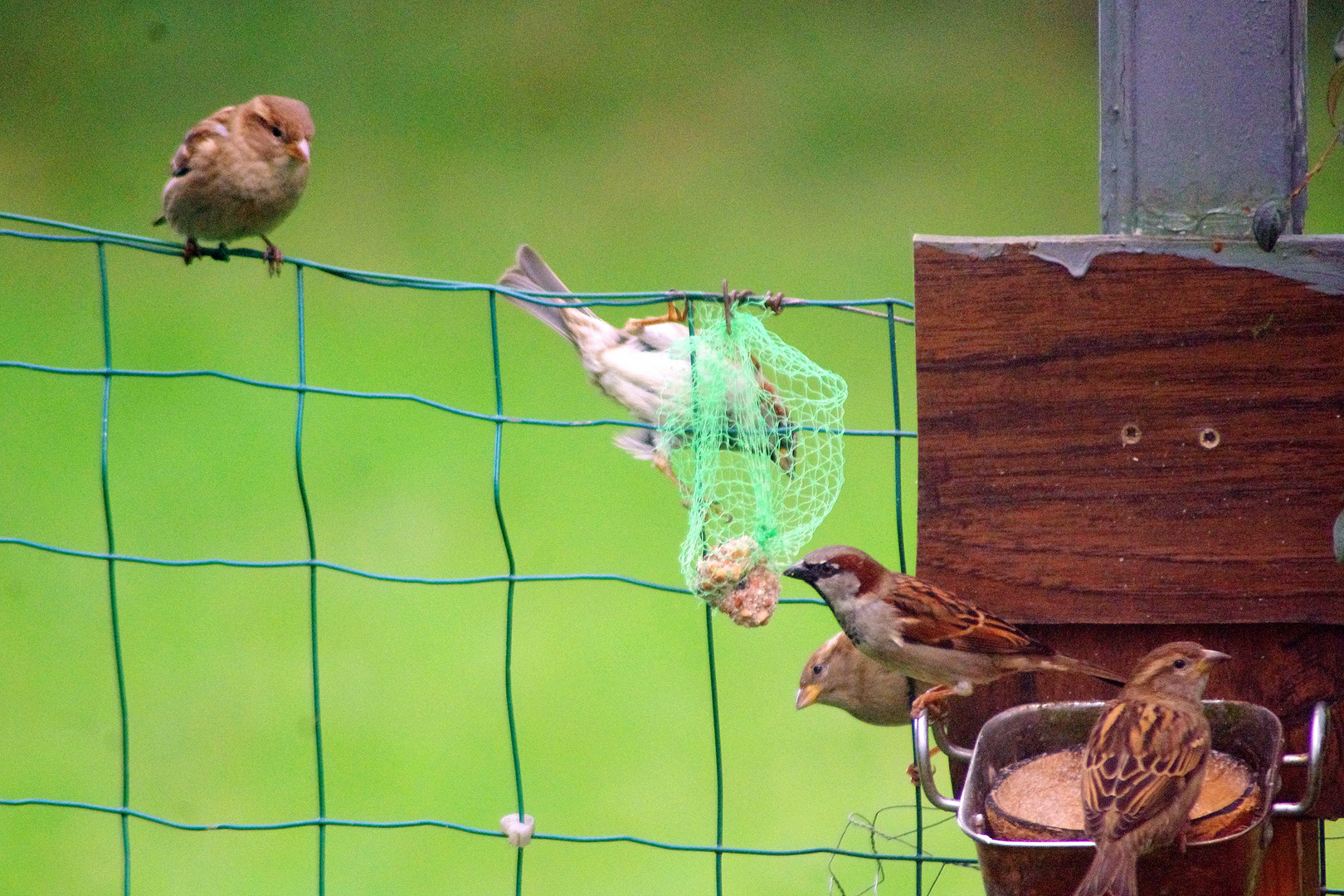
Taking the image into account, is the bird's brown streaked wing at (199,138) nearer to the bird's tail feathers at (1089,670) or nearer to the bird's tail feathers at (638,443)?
the bird's tail feathers at (638,443)

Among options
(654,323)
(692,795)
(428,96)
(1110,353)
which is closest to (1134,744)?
(1110,353)

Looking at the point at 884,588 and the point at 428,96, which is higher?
the point at 428,96

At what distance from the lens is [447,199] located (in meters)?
7.86

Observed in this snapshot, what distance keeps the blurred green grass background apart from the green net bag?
2.60 m

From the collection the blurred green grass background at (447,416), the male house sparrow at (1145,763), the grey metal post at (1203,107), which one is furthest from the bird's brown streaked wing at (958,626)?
the blurred green grass background at (447,416)

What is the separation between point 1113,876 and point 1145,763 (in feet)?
0.44

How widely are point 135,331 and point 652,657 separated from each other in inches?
129

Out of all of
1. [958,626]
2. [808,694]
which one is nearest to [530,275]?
[808,694]

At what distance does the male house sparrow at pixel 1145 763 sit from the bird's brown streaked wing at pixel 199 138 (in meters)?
1.94

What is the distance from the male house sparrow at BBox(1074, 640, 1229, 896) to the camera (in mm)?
1435

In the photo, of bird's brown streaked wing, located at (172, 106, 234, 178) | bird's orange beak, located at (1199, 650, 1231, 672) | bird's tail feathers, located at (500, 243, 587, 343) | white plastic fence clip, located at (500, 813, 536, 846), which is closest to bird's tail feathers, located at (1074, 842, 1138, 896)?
bird's orange beak, located at (1199, 650, 1231, 672)

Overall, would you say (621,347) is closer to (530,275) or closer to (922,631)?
(530,275)

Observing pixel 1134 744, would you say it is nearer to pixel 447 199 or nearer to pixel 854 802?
pixel 854 802

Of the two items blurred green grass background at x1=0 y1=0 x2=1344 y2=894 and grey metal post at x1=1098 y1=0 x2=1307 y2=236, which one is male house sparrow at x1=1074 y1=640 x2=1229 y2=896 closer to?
grey metal post at x1=1098 y1=0 x2=1307 y2=236
